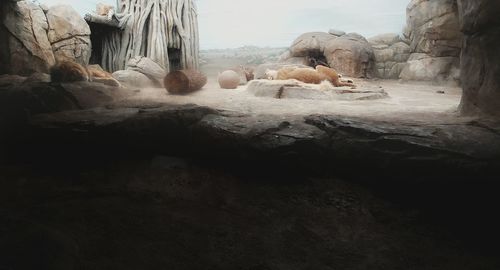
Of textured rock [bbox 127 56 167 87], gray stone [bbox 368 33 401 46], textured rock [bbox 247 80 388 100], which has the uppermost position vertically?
gray stone [bbox 368 33 401 46]

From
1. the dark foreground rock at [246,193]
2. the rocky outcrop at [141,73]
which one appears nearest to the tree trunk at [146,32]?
the rocky outcrop at [141,73]

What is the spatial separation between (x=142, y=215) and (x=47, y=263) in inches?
22.2

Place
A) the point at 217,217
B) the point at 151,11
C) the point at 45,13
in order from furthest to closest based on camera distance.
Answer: the point at 151,11 → the point at 45,13 → the point at 217,217

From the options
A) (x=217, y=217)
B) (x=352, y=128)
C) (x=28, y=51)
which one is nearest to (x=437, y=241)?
(x=352, y=128)

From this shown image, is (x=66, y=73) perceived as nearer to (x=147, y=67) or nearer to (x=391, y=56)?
(x=147, y=67)

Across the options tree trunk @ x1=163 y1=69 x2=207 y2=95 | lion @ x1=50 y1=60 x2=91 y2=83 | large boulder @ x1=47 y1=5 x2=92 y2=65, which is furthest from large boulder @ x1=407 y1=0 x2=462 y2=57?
lion @ x1=50 y1=60 x2=91 y2=83

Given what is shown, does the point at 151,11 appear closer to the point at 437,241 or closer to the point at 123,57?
the point at 123,57

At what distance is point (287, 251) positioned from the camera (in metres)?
1.81

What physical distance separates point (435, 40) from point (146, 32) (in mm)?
6505

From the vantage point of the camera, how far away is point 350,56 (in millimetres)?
8242

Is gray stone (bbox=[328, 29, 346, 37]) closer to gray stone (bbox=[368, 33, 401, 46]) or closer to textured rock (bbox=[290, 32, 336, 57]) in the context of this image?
textured rock (bbox=[290, 32, 336, 57])

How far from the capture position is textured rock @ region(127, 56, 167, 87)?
4.66m

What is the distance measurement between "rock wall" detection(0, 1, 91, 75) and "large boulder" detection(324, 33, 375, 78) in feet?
19.1

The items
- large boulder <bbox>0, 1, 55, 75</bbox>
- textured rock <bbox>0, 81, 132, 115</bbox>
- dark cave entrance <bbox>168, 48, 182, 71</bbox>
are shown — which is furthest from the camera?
dark cave entrance <bbox>168, 48, 182, 71</bbox>
